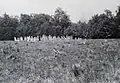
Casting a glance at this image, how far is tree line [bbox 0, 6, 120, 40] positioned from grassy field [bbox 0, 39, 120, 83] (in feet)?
79.5

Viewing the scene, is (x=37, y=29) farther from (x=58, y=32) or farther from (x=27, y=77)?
(x=27, y=77)

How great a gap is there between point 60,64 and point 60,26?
35.2 meters

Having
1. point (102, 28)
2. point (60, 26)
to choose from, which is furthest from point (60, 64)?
point (60, 26)

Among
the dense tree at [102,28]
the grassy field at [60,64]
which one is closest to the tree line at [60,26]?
the dense tree at [102,28]

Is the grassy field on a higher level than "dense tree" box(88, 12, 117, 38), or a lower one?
lower

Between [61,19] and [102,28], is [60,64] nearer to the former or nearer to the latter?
[102,28]

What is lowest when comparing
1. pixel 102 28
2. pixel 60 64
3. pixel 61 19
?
pixel 60 64

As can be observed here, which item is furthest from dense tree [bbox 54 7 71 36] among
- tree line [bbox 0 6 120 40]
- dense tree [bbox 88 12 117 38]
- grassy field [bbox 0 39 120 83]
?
grassy field [bbox 0 39 120 83]

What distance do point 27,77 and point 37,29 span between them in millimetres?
35511

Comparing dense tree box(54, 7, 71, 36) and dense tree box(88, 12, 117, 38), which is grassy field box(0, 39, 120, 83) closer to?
dense tree box(88, 12, 117, 38)

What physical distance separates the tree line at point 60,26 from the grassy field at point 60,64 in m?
24.2

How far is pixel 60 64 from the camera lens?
7531 mm

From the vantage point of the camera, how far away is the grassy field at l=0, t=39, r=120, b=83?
6570 millimetres

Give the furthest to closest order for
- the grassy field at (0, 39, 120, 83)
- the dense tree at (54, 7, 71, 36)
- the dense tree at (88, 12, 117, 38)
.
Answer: the dense tree at (54, 7, 71, 36) < the dense tree at (88, 12, 117, 38) < the grassy field at (0, 39, 120, 83)
